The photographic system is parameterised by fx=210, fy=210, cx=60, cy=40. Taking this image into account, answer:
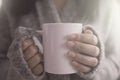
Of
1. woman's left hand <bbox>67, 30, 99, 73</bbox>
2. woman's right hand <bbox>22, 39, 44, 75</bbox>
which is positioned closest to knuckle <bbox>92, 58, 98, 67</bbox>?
woman's left hand <bbox>67, 30, 99, 73</bbox>

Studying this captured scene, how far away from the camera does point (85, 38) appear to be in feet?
1.34

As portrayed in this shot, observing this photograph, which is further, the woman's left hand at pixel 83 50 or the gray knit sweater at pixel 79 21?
the gray knit sweater at pixel 79 21

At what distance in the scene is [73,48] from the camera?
40cm

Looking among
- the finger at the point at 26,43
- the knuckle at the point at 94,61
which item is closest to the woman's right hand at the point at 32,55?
the finger at the point at 26,43

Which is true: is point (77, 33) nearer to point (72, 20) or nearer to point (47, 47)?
point (47, 47)

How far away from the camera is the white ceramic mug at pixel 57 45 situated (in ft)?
1.27

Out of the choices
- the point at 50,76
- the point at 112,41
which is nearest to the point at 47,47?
the point at 50,76

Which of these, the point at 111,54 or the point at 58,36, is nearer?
the point at 58,36

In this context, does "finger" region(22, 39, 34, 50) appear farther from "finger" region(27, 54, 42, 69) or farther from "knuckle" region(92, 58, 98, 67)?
"knuckle" region(92, 58, 98, 67)

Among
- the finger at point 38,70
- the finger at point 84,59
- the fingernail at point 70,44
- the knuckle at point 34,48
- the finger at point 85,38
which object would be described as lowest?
the finger at point 38,70

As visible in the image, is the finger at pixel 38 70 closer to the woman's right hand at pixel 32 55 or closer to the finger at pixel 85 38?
the woman's right hand at pixel 32 55

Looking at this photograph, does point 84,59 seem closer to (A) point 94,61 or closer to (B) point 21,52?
(A) point 94,61

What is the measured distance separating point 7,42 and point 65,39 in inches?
12.1

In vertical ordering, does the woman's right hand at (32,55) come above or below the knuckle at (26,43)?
below
